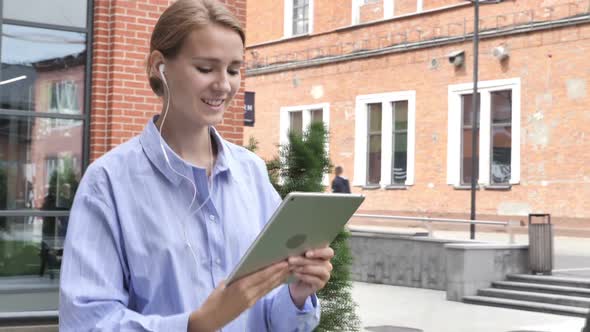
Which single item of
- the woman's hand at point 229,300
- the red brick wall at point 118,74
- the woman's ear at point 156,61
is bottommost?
the woman's hand at point 229,300

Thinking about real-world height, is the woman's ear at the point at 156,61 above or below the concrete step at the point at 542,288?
above

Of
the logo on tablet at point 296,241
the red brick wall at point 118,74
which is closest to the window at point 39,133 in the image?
the red brick wall at point 118,74

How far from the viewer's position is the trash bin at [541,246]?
52.9 feet

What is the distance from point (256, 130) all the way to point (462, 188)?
11.4m

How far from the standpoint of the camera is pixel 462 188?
3036 cm

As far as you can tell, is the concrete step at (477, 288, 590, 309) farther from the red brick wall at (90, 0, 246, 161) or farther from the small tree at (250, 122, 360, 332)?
the red brick wall at (90, 0, 246, 161)

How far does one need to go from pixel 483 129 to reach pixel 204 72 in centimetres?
2884

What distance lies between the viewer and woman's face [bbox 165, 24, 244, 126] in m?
1.98

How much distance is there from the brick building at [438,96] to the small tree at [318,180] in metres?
20.9

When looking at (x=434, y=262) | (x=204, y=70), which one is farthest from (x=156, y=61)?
(x=434, y=262)

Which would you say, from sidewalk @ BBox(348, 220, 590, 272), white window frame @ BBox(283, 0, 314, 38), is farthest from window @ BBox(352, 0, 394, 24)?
sidewalk @ BBox(348, 220, 590, 272)

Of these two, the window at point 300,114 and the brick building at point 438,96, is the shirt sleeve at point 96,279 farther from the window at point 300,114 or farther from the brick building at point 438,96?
Result: the window at point 300,114

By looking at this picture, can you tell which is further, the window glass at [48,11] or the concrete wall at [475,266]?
the concrete wall at [475,266]

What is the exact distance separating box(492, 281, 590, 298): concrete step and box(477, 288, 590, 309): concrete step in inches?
6.0
